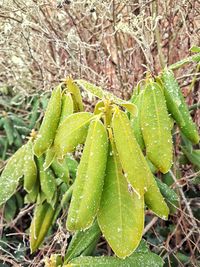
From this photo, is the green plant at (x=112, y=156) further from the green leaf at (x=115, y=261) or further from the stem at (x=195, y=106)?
the stem at (x=195, y=106)

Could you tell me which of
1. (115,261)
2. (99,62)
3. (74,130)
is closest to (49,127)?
(74,130)

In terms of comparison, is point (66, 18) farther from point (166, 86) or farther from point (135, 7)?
point (166, 86)

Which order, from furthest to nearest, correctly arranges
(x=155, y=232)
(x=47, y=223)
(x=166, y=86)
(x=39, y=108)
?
(x=39, y=108)
(x=155, y=232)
(x=47, y=223)
(x=166, y=86)

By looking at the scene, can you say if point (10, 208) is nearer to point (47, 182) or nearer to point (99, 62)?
point (99, 62)

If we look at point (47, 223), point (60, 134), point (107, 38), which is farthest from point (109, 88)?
point (60, 134)

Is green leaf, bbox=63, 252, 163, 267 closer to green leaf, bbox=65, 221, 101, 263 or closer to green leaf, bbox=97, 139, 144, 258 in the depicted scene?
green leaf, bbox=65, 221, 101, 263

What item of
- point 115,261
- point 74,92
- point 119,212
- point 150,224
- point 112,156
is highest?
point 74,92

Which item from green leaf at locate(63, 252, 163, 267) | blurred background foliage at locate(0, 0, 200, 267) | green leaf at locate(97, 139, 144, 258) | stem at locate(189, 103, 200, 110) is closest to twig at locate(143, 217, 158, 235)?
blurred background foliage at locate(0, 0, 200, 267)
